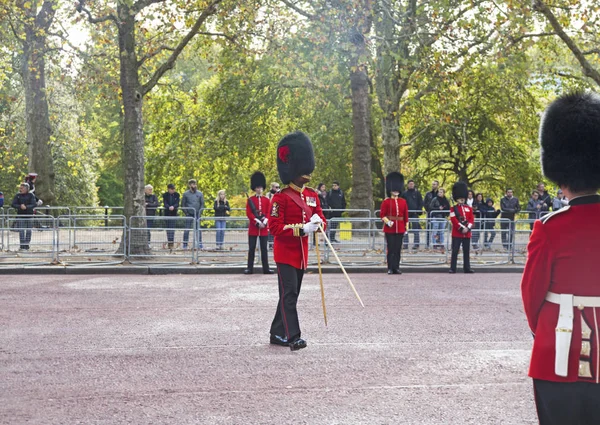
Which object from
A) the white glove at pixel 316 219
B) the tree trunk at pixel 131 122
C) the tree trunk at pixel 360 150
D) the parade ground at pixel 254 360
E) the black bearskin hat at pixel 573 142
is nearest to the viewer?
the black bearskin hat at pixel 573 142

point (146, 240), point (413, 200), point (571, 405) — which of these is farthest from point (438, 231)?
point (571, 405)

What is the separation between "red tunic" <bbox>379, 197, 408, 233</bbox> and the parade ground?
403 cm

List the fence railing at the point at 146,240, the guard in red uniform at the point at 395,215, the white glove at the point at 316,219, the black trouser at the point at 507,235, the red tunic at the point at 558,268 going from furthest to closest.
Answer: the black trouser at the point at 507,235 < the fence railing at the point at 146,240 < the guard in red uniform at the point at 395,215 < the white glove at the point at 316,219 < the red tunic at the point at 558,268

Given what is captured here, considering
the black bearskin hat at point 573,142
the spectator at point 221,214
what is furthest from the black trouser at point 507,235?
the black bearskin hat at point 573,142

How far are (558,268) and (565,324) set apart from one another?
0.25 m

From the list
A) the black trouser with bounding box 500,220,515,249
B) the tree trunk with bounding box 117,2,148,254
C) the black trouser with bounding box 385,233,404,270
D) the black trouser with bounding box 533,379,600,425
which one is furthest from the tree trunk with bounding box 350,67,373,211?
the black trouser with bounding box 533,379,600,425

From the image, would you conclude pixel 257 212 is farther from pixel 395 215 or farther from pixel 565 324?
pixel 565 324

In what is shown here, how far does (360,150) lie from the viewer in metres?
26.8

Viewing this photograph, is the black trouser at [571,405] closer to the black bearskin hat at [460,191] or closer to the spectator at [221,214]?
the black bearskin hat at [460,191]

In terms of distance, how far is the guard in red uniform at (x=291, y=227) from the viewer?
28.6 feet

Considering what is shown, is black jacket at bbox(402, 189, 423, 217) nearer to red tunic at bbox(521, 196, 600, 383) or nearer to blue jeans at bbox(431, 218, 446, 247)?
blue jeans at bbox(431, 218, 446, 247)

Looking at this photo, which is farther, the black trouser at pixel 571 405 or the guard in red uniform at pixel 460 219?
the guard in red uniform at pixel 460 219

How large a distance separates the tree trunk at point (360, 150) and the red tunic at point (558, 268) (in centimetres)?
2263

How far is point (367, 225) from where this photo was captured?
20000mm
